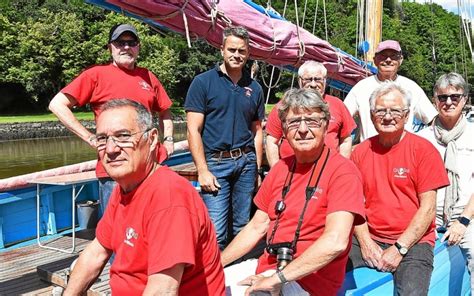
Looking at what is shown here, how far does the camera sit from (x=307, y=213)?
2.37m

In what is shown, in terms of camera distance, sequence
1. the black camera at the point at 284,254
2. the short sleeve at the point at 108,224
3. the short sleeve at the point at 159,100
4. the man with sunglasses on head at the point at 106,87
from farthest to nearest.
A: the short sleeve at the point at 159,100 < the man with sunglasses on head at the point at 106,87 < the black camera at the point at 284,254 < the short sleeve at the point at 108,224

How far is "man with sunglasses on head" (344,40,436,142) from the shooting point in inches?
169

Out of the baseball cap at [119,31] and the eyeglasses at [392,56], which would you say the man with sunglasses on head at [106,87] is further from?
the eyeglasses at [392,56]

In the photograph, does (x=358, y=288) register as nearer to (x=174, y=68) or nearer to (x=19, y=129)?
(x=19, y=129)

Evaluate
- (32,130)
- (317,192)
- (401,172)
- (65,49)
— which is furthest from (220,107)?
(65,49)

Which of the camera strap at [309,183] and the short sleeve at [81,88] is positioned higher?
the short sleeve at [81,88]

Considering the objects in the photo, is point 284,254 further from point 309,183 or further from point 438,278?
point 438,278

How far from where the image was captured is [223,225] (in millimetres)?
3568

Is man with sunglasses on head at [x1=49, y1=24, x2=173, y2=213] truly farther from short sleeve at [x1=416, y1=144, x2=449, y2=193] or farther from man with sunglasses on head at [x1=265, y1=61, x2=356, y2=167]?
short sleeve at [x1=416, y1=144, x2=449, y2=193]

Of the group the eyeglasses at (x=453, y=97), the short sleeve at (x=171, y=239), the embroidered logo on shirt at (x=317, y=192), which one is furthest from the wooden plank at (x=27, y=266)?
the eyeglasses at (x=453, y=97)

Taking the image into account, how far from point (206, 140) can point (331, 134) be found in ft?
2.93

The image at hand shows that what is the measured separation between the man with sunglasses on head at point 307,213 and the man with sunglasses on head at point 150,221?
48cm

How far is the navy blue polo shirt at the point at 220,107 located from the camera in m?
3.57

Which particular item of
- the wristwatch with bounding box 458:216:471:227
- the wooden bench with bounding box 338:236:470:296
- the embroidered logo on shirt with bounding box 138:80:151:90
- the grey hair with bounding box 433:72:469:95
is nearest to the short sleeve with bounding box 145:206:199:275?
the wooden bench with bounding box 338:236:470:296
